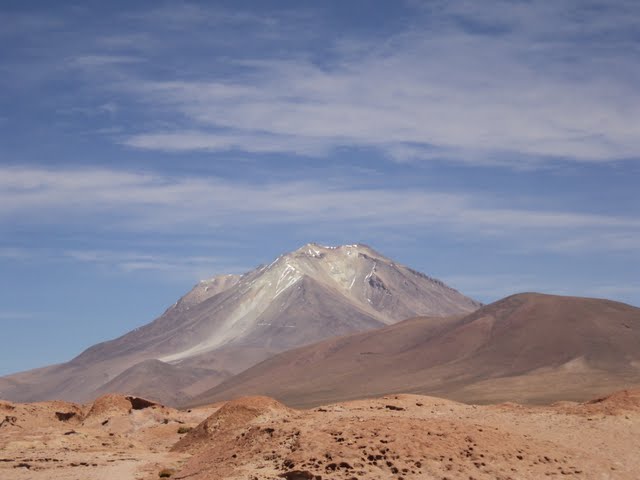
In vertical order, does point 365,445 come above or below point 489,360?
below

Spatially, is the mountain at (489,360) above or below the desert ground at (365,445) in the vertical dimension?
above

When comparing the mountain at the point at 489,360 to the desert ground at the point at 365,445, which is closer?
the desert ground at the point at 365,445

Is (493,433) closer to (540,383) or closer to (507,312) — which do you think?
(540,383)

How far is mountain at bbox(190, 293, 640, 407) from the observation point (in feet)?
414

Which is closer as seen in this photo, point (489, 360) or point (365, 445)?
point (365, 445)

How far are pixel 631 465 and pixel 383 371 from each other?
14071 centimetres

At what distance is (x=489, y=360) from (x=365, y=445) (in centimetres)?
13229

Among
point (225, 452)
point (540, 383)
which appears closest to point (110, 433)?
point (225, 452)

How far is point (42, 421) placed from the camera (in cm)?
4547

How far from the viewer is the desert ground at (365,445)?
23.5 meters

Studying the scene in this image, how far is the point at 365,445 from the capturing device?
23.9 meters

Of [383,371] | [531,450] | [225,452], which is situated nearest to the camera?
[531,450]

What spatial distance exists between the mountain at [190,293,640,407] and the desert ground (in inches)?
3103

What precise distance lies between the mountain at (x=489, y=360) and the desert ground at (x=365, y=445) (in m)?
78.8
